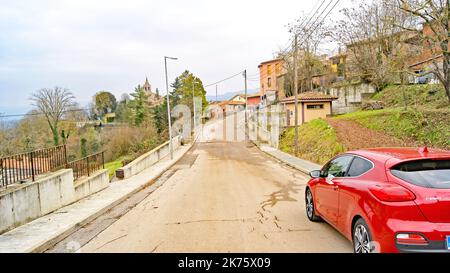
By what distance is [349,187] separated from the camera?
Answer: 14.2 feet

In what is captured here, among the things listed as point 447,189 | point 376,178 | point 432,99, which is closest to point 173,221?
point 376,178

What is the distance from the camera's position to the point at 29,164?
7.75m

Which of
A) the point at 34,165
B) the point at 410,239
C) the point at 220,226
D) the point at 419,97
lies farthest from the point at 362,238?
the point at 419,97

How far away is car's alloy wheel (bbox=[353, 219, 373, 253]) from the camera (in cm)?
372

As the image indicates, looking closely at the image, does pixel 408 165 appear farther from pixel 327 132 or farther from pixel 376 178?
pixel 327 132

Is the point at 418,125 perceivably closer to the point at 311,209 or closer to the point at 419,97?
the point at 419,97

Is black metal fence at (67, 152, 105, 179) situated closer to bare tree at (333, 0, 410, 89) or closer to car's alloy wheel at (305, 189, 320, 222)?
car's alloy wheel at (305, 189, 320, 222)

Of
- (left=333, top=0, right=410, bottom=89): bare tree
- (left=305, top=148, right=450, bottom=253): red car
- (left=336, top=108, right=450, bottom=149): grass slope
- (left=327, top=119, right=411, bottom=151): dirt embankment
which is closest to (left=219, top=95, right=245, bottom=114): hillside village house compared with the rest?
(left=333, top=0, right=410, bottom=89): bare tree

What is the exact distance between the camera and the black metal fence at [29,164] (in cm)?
700

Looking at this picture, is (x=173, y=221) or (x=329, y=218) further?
(x=173, y=221)

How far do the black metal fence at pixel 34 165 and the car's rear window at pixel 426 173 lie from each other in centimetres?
771

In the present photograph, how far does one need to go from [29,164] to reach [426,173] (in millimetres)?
8474

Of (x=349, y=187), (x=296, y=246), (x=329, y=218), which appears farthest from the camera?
(x=329, y=218)
